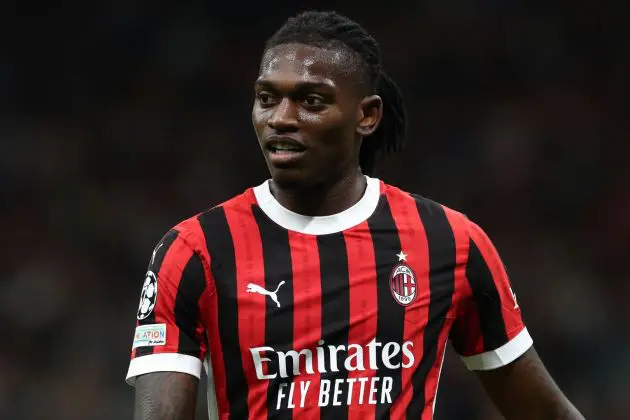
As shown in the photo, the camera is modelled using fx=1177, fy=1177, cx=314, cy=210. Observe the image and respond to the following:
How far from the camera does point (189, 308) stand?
2457 millimetres

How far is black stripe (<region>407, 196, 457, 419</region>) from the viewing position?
2566 mm

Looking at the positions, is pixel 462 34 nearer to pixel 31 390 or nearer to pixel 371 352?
pixel 31 390

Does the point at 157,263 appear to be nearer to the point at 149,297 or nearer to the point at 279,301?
the point at 149,297

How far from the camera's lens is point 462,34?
721 centimetres

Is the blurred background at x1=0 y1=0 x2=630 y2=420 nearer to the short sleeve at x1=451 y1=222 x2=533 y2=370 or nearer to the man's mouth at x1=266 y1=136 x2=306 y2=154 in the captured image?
the short sleeve at x1=451 y1=222 x2=533 y2=370

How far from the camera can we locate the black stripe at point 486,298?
265 cm

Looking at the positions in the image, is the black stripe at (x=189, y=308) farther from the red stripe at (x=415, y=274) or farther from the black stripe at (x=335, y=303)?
the red stripe at (x=415, y=274)

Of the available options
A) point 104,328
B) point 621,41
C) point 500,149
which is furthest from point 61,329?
point 621,41

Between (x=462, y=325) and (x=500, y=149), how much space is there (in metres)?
4.23

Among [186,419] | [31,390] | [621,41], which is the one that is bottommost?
[31,390]

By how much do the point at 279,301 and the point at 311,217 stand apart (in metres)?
0.22

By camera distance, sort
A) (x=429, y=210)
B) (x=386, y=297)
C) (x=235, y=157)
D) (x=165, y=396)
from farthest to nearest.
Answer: (x=235, y=157) → (x=429, y=210) → (x=386, y=297) → (x=165, y=396)

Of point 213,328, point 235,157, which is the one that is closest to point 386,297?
point 213,328

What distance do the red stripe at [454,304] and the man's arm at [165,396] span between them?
52 centimetres
